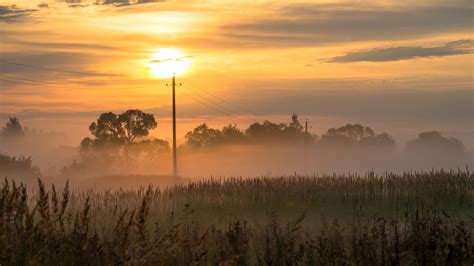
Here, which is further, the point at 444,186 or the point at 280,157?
the point at 280,157

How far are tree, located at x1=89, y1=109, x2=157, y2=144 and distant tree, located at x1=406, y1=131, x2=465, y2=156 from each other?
95138mm

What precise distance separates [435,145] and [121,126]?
100 metres

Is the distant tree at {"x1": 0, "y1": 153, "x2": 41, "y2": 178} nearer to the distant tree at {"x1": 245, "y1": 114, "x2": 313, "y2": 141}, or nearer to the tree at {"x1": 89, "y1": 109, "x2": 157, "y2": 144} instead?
the tree at {"x1": 89, "y1": 109, "x2": 157, "y2": 144}

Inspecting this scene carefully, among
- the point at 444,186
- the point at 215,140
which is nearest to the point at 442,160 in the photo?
the point at 215,140

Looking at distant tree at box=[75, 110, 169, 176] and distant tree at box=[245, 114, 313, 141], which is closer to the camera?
distant tree at box=[75, 110, 169, 176]

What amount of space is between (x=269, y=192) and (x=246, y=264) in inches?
721

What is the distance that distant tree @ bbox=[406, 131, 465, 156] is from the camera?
162 metres

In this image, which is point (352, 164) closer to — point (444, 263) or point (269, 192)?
point (269, 192)

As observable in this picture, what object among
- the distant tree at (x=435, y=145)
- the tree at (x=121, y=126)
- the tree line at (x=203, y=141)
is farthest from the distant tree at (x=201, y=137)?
the distant tree at (x=435, y=145)

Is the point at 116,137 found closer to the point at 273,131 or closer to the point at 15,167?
the point at 15,167

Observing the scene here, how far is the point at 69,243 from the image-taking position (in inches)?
324

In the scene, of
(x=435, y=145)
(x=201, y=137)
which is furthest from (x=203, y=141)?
(x=435, y=145)

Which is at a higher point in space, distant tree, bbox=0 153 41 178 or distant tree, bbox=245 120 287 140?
distant tree, bbox=245 120 287 140

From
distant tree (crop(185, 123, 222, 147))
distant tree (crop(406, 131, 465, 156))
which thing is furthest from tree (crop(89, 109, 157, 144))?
distant tree (crop(406, 131, 465, 156))
